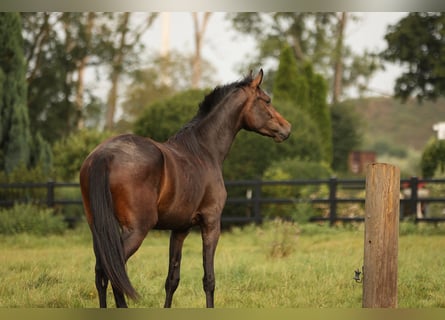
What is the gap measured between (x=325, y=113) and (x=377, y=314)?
71.2ft

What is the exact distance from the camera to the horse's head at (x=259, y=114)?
7.66 meters

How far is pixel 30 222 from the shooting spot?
16.3 metres

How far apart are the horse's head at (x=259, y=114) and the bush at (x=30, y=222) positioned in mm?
9407

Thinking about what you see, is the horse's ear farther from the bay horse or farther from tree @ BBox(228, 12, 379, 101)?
tree @ BBox(228, 12, 379, 101)

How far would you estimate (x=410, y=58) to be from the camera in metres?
27.3

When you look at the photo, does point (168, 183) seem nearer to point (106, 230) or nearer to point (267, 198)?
point (106, 230)

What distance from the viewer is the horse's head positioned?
766 centimetres

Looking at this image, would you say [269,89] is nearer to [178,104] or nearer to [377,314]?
[178,104]

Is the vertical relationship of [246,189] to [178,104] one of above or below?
below

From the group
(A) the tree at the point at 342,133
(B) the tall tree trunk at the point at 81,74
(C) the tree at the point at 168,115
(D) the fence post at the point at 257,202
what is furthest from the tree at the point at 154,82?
(D) the fence post at the point at 257,202

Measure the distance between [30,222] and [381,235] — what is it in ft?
36.3

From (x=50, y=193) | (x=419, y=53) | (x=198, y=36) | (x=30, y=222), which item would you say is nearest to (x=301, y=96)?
(x=419, y=53)

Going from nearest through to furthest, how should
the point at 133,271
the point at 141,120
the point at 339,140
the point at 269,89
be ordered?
the point at 133,271, the point at 141,120, the point at 339,140, the point at 269,89

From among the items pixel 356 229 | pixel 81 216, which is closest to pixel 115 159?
pixel 356 229
